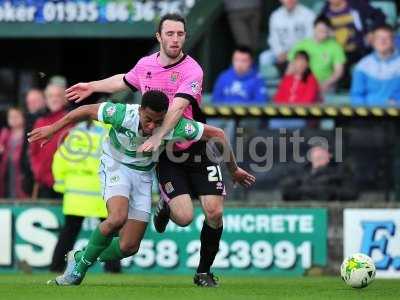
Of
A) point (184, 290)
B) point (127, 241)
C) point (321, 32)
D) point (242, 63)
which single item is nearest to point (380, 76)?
point (321, 32)

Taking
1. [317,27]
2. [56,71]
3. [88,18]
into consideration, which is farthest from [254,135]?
[56,71]

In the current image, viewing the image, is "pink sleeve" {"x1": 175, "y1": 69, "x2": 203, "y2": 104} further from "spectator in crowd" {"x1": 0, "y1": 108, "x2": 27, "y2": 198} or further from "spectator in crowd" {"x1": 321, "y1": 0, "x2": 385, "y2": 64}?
"spectator in crowd" {"x1": 321, "y1": 0, "x2": 385, "y2": 64}

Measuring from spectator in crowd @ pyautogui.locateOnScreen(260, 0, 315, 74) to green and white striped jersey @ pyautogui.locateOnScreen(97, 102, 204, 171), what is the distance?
24.2 feet

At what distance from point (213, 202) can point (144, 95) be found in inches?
51.6

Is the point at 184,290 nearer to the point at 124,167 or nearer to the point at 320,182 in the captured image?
the point at 124,167

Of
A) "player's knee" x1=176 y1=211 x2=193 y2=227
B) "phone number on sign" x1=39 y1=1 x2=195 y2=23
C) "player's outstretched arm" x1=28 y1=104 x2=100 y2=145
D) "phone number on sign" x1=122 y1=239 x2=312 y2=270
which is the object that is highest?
"phone number on sign" x1=39 y1=1 x2=195 y2=23

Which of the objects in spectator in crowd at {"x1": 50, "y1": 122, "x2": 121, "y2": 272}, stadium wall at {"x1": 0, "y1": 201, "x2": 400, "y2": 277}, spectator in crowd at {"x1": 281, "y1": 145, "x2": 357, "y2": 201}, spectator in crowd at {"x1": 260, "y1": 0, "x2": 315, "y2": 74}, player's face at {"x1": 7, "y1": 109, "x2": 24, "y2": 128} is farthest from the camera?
spectator in crowd at {"x1": 260, "y1": 0, "x2": 315, "y2": 74}

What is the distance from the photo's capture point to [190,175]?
12078mm

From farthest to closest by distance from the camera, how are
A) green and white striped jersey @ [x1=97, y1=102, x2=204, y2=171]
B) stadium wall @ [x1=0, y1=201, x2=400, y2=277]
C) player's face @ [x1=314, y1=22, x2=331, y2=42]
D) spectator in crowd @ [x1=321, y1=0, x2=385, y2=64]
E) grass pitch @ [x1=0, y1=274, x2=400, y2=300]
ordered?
1. spectator in crowd @ [x1=321, y1=0, x2=385, y2=64]
2. player's face @ [x1=314, y1=22, x2=331, y2=42]
3. stadium wall @ [x1=0, y1=201, x2=400, y2=277]
4. green and white striped jersey @ [x1=97, y1=102, x2=204, y2=171]
5. grass pitch @ [x1=0, y1=274, x2=400, y2=300]

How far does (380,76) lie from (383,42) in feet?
1.49

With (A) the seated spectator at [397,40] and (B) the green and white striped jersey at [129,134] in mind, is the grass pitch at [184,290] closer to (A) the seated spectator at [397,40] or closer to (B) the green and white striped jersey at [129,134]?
(B) the green and white striped jersey at [129,134]

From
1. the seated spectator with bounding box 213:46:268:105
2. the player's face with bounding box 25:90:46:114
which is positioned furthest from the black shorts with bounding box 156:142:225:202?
the player's face with bounding box 25:90:46:114

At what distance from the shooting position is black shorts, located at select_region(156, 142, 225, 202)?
472 inches

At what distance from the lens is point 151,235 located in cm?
1648
